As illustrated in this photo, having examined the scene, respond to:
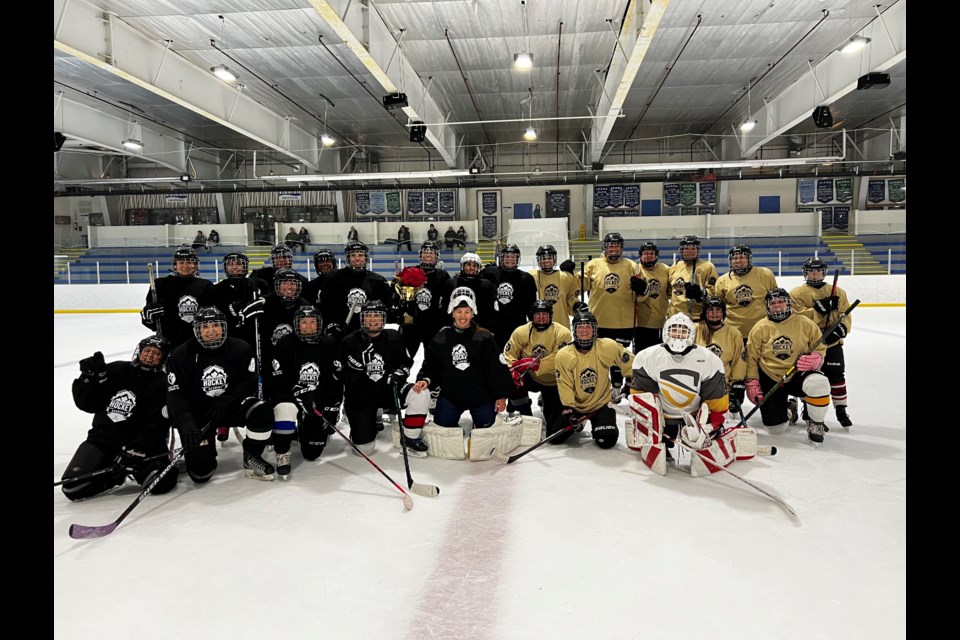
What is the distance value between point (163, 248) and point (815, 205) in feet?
68.1

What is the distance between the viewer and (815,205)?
18.6 meters

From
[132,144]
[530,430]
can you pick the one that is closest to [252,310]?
[530,430]

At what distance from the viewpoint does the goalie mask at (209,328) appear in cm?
317

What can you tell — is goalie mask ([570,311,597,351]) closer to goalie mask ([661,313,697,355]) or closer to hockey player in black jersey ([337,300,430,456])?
goalie mask ([661,313,697,355])

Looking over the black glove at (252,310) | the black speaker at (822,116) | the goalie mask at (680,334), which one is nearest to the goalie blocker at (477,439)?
the goalie mask at (680,334)

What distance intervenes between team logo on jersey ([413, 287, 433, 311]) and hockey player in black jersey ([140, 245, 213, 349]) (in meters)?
1.60

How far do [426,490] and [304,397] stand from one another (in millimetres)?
990

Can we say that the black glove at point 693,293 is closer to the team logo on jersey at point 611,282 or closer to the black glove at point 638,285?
the black glove at point 638,285

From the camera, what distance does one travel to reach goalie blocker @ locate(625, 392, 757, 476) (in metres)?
3.21

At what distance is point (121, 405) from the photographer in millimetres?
3066

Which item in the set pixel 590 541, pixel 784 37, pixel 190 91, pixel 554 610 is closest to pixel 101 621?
pixel 554 610

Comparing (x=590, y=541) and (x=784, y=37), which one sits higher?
(x=784, y=37)

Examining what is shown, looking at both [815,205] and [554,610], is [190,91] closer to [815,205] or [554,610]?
[554,610]

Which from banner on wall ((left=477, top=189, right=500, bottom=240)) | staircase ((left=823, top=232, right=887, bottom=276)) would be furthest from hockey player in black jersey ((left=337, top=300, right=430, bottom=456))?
banner on wall ((left=477, top=189, right=500, bottom=240))
